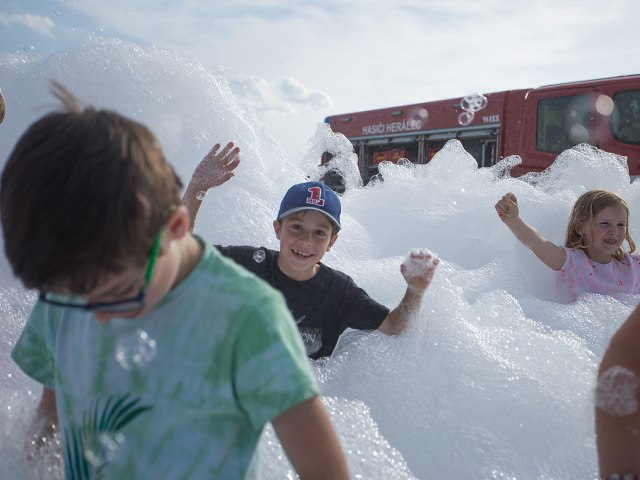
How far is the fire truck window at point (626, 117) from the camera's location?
253 inches

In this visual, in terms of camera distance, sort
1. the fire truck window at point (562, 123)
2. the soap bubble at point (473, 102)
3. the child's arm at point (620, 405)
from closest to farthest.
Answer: the child's arm at point (620, 405) < the fire truck window at point (562, 123) < the soap bubble at point (473, 102)

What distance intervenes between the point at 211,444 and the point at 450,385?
1652 mm

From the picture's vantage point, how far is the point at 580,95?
6742 millimetres

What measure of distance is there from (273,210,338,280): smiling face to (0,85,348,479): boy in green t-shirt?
1.36 meters

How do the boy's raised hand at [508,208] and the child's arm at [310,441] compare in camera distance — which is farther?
the boy's raised hand at [508,208]

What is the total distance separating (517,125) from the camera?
24.6ft

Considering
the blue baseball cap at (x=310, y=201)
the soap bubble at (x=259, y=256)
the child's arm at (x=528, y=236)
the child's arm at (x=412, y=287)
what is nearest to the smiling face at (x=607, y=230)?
the child's arm at (x=528, y=236)

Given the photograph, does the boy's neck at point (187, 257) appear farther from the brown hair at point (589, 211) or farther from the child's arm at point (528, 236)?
the brown hair at point (589, 211)

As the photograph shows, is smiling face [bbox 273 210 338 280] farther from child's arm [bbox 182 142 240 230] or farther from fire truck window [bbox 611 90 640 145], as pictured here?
fire truck window [bbox 611 90 640 145]

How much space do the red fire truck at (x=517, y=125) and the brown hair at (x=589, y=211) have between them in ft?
10.1

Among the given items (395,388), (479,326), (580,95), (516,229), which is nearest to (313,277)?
(395,388)

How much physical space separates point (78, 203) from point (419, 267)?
1.72 metres

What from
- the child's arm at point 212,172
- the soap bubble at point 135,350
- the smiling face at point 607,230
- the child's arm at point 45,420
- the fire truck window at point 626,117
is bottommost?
the child's arm at point 45,420

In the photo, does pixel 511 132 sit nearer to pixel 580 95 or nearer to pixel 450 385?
pixel 580 95
